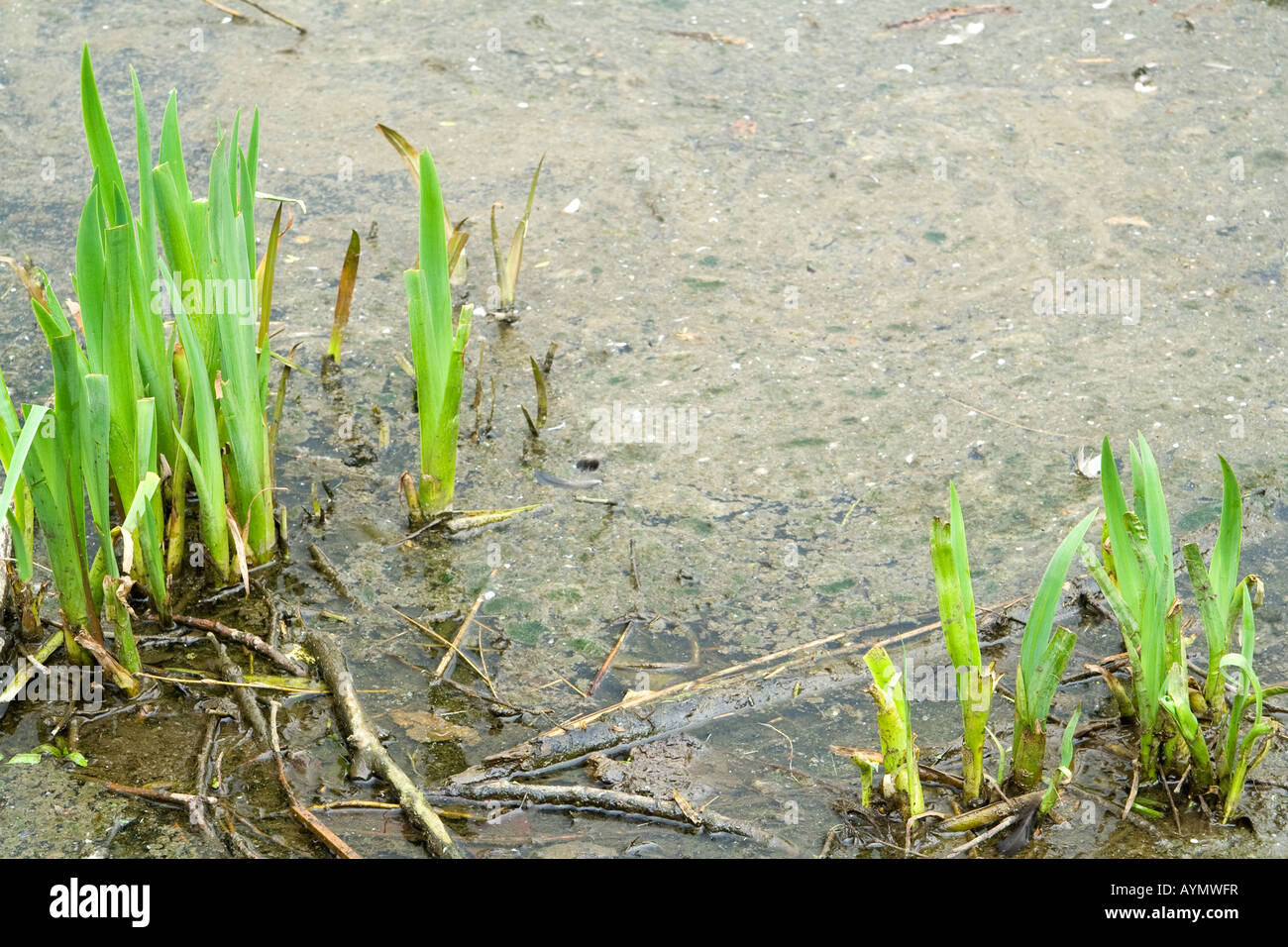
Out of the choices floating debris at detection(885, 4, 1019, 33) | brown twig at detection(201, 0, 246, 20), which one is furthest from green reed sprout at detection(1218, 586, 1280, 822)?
brown twig at detection(201, 0, 246, 20)

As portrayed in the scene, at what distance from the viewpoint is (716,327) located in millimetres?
3143

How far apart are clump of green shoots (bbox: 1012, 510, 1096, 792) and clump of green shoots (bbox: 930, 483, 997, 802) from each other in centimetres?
6

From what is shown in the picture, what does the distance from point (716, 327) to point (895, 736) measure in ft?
5.47

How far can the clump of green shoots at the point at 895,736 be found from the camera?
1.62 meters

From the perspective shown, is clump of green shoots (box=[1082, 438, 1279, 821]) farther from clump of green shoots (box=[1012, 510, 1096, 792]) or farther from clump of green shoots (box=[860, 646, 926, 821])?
clump of green shoots (box=[860, 646, 926, 821])

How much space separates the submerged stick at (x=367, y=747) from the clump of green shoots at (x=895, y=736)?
630 millimetres

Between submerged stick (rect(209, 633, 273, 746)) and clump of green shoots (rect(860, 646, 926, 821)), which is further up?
clump of green shoots (rect(860, 646, 926, 821))

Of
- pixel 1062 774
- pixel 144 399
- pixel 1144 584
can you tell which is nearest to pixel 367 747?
pixel 144 399

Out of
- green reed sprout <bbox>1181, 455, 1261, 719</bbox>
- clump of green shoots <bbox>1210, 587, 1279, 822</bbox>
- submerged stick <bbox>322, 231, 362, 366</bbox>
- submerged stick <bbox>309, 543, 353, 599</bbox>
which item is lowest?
submerged stick <bbox>309, 543, 353, 599</bbox>

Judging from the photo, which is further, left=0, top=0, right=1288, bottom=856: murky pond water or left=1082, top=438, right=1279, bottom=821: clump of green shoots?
left=0, top=0, right=1288, bottom=856: murky pond water

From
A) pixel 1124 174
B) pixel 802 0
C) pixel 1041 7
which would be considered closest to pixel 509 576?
pixel 1124 174

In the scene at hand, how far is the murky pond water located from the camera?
2.02m

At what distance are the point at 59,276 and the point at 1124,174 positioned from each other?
3182 millimetres

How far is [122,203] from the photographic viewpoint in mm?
1830
